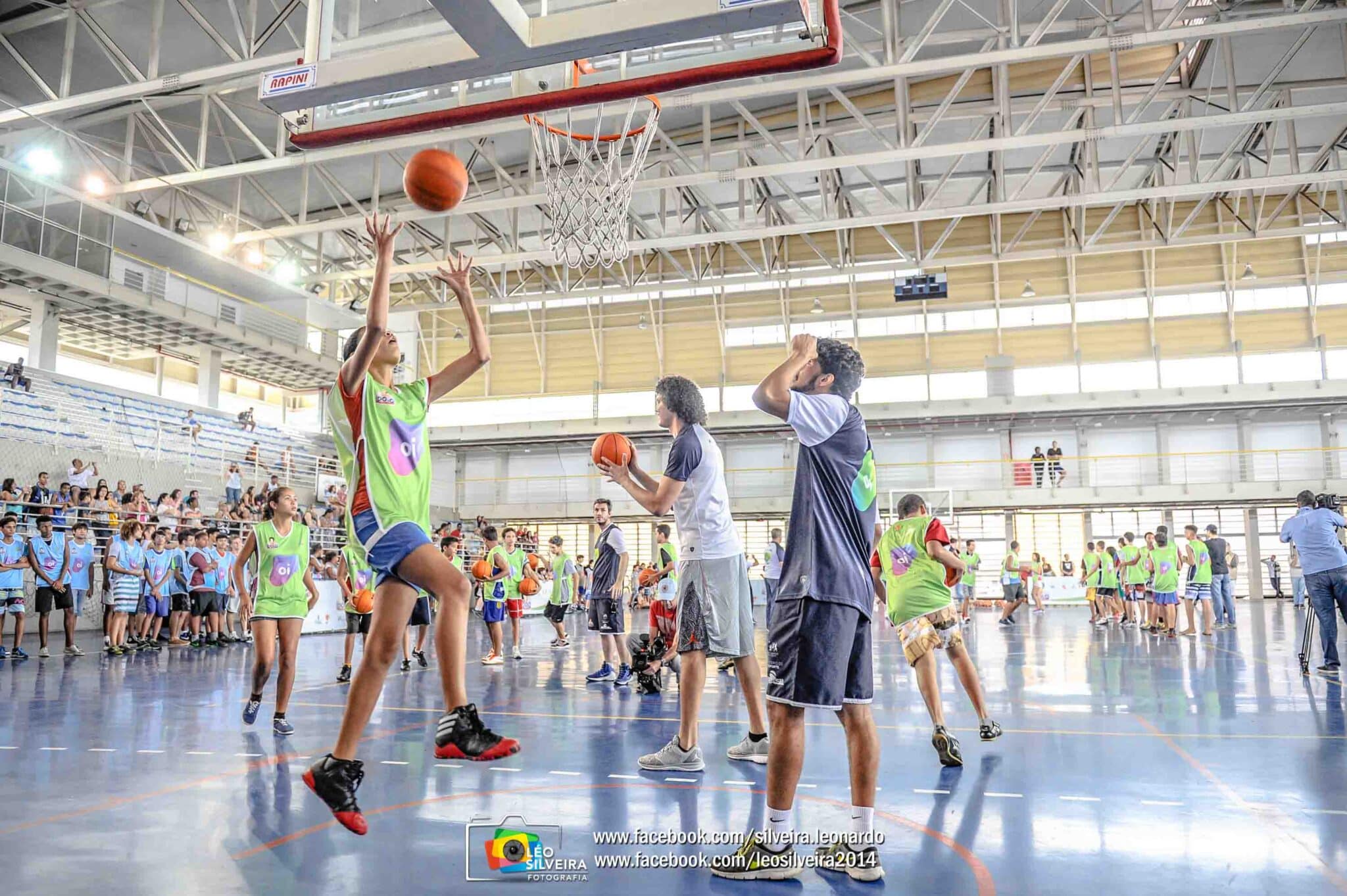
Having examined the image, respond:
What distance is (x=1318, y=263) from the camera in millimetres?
27375

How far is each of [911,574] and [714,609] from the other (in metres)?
1.63

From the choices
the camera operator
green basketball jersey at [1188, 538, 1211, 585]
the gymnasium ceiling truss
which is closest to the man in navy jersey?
the camera operator

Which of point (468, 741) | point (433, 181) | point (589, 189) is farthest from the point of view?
point (589, 189)

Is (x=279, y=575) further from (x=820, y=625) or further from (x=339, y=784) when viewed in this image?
(x=820, y=625)

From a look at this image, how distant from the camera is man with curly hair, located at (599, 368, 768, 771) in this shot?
531 cm

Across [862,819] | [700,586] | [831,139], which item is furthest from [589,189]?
[831,139]

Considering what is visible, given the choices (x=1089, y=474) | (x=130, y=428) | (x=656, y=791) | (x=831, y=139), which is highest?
(x=831, y=139)

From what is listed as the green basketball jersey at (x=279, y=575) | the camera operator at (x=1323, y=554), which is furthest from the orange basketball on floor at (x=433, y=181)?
the camera operator at (x=1323, y=554)

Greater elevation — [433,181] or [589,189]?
[589,189]

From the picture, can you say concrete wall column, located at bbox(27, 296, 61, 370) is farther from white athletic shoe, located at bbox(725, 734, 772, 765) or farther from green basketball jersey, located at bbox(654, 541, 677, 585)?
white athletic shoe, located at bbox(725, 734, 772, 765)

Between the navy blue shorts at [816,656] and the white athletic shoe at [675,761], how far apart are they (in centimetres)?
181

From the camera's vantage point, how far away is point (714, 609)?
18.0 feet

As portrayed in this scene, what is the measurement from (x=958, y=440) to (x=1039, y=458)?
290 centimetres

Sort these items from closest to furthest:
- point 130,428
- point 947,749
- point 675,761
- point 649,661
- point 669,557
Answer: point 675,761 → point 947,749 → point 649,661 → point 669,557 → point 130,428
